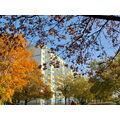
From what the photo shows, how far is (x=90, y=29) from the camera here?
3062 mm

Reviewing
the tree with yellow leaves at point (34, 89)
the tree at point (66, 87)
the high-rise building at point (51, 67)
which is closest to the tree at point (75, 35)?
the high-rise building at point (51, 67)

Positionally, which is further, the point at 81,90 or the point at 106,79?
the point at 81,90

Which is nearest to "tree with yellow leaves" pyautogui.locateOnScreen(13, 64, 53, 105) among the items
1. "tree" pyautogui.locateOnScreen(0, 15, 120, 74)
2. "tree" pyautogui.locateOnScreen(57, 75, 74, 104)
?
"tree" pyautogui.locateOnScreen(57, 75, 74, 104)

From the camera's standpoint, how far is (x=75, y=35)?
10.2 ft

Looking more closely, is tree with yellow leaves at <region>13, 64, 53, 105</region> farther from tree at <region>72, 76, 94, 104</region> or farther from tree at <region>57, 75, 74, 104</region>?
tree at <region>72, 76, 94, 104</region>

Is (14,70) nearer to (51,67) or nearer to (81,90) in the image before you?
(51,67)

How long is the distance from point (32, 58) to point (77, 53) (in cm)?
155

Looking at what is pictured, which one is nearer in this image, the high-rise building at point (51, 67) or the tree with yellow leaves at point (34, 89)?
the high-rise building at point (51, 67)

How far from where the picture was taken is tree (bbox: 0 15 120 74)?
2967 millimetres

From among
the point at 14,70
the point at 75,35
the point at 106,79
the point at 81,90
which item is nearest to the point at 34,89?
the point at 14,70

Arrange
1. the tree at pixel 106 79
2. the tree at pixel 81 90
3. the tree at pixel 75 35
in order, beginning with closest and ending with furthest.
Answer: the tree at pixel 75 35 < the tree at pixel 106 79 < the tree at pixel 81 90

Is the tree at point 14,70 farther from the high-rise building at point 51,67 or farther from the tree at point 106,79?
the tree at point 106,79

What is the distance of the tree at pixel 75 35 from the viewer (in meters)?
2.97
